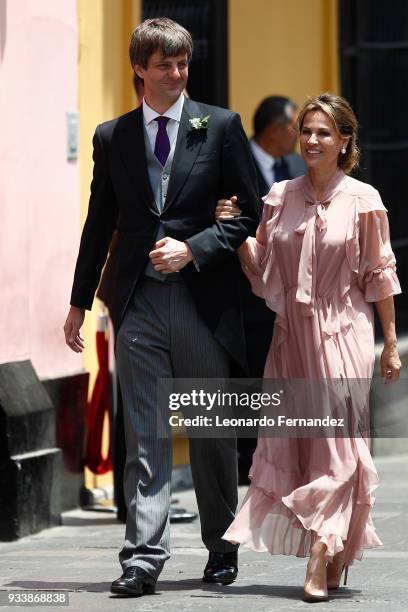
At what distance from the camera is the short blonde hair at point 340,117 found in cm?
668

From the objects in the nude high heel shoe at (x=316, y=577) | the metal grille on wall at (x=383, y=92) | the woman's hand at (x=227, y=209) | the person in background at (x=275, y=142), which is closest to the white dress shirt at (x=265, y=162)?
the person in background at (x=275, y=142)

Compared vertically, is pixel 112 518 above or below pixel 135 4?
below

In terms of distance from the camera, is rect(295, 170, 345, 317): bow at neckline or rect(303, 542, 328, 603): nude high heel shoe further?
rect(295, 170, 345, 317): bow at neckline

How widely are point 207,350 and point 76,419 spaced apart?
95.4 inches

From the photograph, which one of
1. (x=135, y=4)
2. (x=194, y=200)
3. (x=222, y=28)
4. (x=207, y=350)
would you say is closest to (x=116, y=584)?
(x=207, y=350)

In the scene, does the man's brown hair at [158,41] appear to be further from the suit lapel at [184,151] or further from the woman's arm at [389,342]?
the woman's arm at [389,342]

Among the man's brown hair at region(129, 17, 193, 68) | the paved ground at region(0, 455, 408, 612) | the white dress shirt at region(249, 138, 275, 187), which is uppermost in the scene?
the man's brown hair at region(129, 17, 193, 68)

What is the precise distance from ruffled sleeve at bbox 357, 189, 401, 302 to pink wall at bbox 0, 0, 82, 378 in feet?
7.32

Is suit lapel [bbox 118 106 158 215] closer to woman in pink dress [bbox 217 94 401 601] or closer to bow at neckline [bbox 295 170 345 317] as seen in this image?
woman in pink dress [bbox 217 94 401 601]

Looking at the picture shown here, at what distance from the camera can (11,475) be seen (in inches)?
322

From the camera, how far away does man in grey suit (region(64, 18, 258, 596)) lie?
6633 mm

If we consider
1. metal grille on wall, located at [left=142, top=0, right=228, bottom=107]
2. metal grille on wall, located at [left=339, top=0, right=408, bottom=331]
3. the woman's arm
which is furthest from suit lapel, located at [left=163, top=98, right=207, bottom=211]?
metal grille on wall, located at [left=339, top=0, right=408, bottom=331]

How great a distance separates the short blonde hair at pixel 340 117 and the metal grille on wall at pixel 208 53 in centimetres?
433

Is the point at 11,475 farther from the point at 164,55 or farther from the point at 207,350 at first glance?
the point at 164,55
